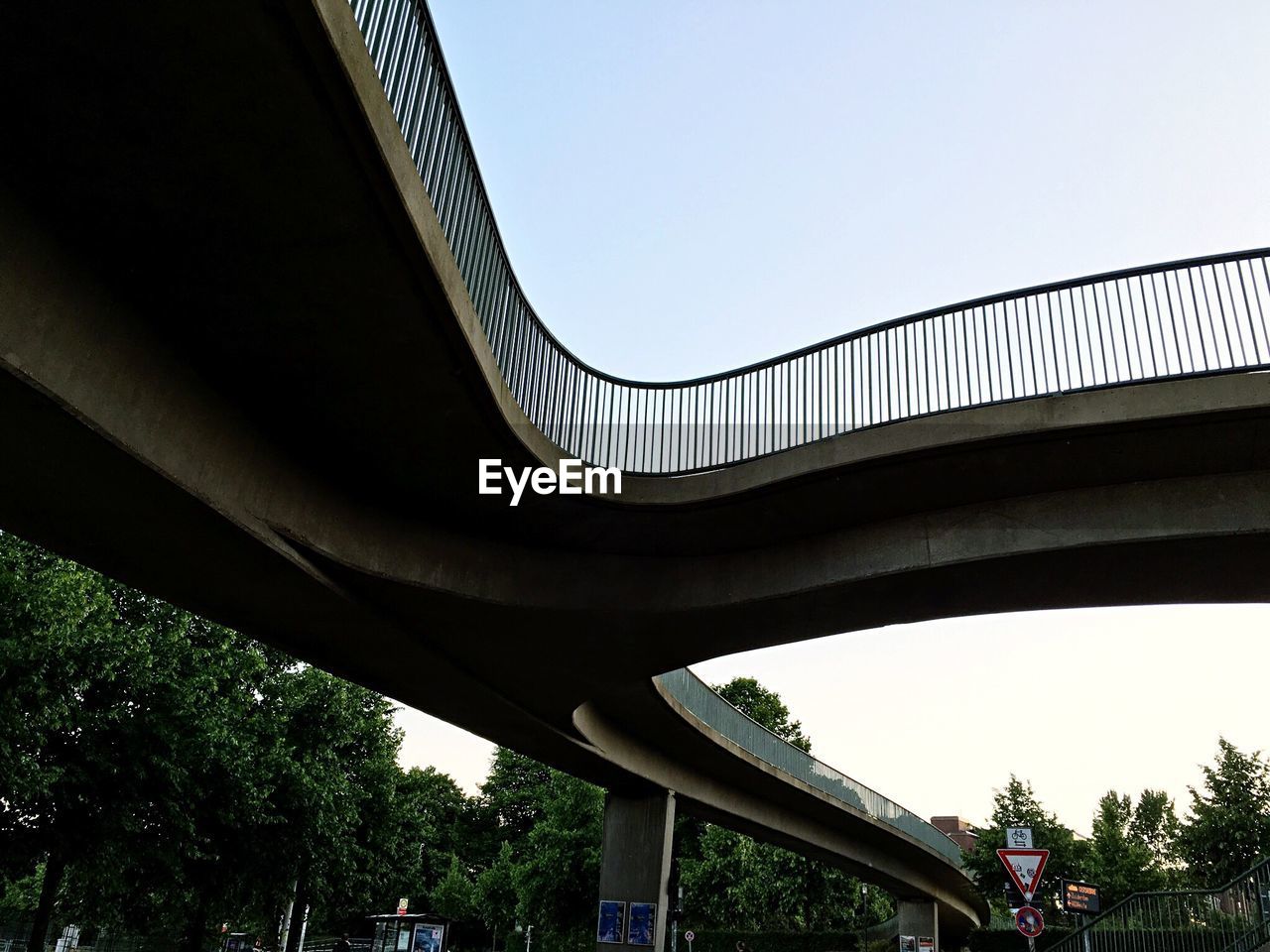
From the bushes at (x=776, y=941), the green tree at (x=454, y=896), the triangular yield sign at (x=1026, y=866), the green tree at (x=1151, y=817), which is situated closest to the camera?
the triangular yield sign at (x=1026, y=866)

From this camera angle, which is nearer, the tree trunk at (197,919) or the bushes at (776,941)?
the tree trunk at (197,919)

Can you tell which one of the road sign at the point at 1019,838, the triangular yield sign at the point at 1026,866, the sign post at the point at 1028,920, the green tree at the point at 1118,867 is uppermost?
the green tree at the point at 1118,867

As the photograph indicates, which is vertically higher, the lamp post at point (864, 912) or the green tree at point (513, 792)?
the green tree at point (513, 792)

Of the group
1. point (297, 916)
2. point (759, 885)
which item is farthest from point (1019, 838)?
point (759, 885)

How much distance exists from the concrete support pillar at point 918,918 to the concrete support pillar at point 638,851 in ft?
87.4

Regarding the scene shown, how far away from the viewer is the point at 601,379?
12.2 m

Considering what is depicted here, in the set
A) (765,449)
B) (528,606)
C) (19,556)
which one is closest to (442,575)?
(528,606)

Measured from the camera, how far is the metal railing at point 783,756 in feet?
64.8

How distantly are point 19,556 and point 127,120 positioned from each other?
51.4 feet

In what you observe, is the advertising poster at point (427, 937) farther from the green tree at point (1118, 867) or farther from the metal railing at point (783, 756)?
the green tree at point (1118, 867)

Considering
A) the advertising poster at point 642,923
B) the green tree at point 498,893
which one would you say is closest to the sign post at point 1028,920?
the advertising poster at point 642,923

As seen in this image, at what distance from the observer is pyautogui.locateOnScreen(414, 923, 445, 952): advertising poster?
21.6m

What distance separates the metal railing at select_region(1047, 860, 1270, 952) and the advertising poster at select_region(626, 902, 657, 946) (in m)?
9.41

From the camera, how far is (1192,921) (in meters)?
13.6
